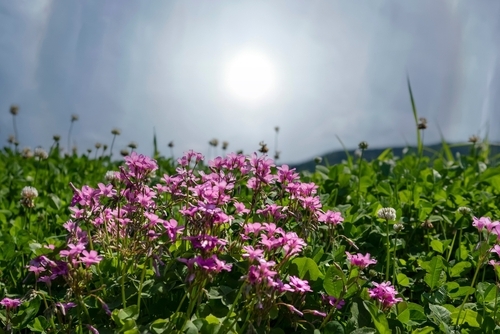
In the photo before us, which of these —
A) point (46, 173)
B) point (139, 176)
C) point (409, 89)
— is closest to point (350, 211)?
point (139, 176)

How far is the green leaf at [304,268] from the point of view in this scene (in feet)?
7.19

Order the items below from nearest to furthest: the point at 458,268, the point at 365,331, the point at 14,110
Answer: the point at 365,331, the point at 458,268, the point at 14,110

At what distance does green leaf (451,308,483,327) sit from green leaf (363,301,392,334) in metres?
0.37

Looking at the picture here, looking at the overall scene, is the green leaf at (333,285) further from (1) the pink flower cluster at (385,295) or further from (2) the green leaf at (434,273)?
(2) the green leaf at (434,273)

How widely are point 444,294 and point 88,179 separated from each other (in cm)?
367

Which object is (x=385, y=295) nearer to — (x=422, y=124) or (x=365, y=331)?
(x=365, y=331)

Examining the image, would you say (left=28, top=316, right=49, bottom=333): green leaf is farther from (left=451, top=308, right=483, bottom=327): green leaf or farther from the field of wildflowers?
(left=451, top=308, right=483, bottom=327): green leaf

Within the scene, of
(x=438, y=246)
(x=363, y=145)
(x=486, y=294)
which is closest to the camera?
(x=486, y=294)

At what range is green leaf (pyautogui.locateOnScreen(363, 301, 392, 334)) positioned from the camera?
79.2 inches

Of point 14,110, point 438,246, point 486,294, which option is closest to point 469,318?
point 486,294

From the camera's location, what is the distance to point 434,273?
2.52 metres

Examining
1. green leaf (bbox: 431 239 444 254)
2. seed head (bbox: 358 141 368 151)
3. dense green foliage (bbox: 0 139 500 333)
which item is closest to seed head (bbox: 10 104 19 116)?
dense green foliage (bbox: 0 139 500 333)

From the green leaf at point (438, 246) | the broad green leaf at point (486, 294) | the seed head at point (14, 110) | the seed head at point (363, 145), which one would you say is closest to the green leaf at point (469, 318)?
the broad green leaf at point (486, 294)

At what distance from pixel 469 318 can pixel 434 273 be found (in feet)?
1.10
